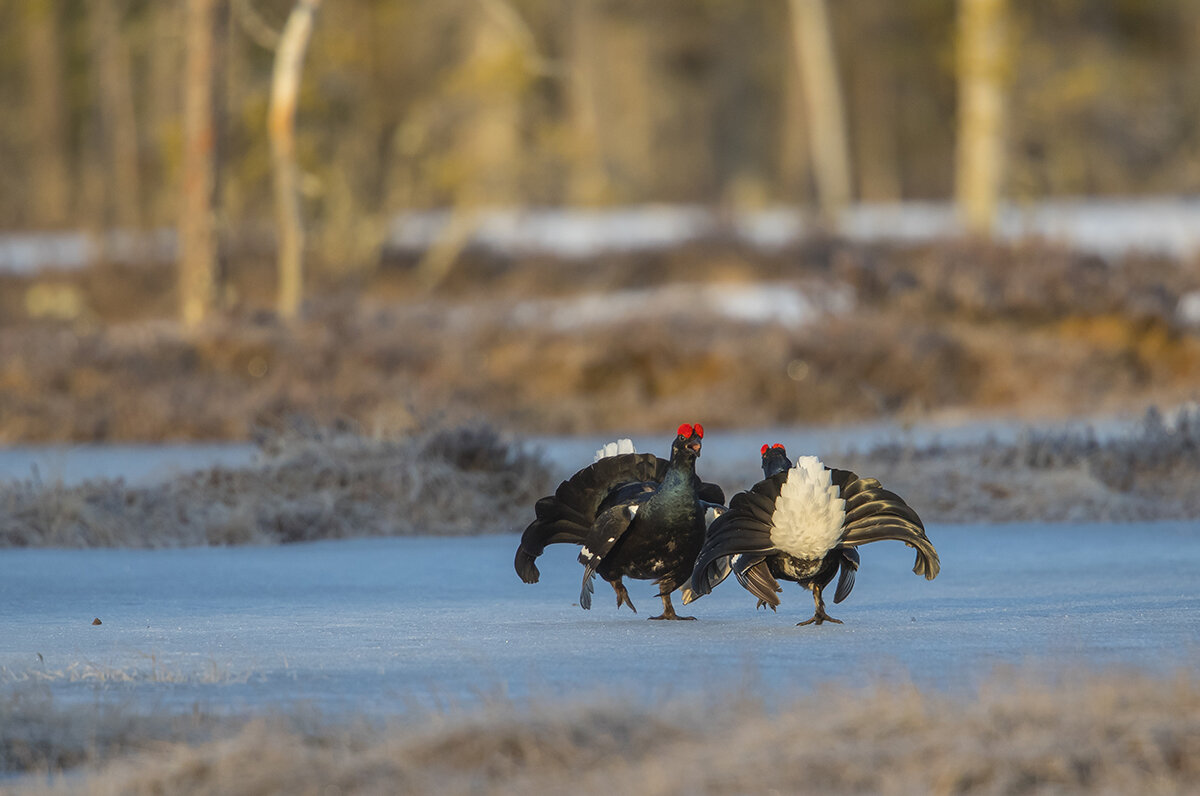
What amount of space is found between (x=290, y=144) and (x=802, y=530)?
1224 cm

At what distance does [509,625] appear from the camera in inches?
229

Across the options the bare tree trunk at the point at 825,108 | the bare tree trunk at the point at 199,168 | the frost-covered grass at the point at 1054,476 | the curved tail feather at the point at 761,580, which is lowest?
the curved tail feather at the point at 761,580

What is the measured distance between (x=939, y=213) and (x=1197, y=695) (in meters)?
26.0

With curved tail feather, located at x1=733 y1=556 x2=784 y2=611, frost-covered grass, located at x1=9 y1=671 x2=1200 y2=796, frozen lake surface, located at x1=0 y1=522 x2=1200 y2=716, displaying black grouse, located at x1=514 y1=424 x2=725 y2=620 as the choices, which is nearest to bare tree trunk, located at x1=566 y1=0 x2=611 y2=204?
frozen lake surface, located at x1=0 y1=522 x2=1200 y2=716

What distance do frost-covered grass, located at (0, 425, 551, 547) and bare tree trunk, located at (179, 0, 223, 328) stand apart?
6768 millimetres

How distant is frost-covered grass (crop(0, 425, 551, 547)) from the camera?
26.7 feet

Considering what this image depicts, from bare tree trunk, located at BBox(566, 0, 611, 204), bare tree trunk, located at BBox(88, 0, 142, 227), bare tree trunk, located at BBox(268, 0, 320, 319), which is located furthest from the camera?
bare tree trunk, located at BBox(566, 0, 611, 204)

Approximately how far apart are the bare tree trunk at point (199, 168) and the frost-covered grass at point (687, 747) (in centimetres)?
1183

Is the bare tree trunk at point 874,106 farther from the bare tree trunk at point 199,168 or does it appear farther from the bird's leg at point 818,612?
the bird's leg at point 818,612

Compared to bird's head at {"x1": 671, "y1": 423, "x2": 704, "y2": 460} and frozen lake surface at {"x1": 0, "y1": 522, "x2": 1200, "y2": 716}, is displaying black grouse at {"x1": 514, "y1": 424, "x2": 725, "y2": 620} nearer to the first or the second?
bird's head at {"x1": 671, "y1": 423, "x2": 704, "y2": 460}

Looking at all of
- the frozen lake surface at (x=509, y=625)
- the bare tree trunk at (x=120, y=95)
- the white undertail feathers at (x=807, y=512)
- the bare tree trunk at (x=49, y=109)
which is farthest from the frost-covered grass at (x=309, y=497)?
the bare tree trunk at (x=49, y=109)

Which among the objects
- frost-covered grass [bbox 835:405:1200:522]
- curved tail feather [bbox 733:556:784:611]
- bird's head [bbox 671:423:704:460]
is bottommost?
curved tail feather [bbox 733:556:784:611]

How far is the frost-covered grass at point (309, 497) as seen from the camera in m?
8.13

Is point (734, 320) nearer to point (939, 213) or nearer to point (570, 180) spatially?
point (939, 213)
